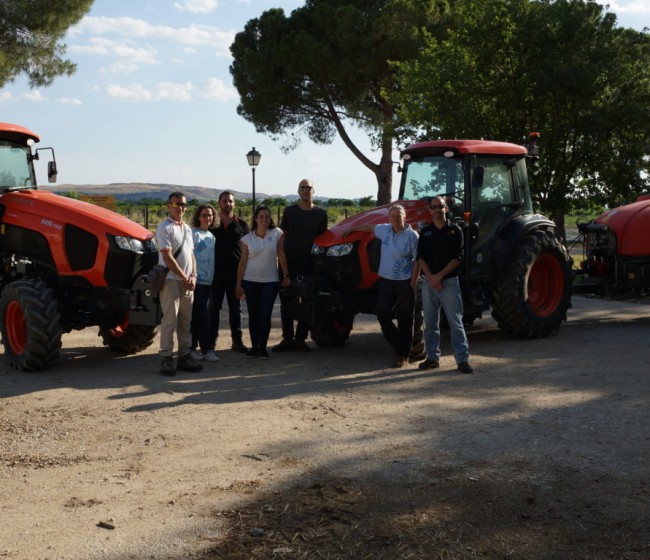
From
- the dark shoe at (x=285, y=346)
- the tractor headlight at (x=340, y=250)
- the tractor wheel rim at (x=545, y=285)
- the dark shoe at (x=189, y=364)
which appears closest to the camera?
the dark shoe at (x=189, y=364)

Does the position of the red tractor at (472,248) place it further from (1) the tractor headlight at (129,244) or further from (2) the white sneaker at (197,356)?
(1) the tractor headlight at (129,244)

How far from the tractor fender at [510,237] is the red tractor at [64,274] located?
3.81m

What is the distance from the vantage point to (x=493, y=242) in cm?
978

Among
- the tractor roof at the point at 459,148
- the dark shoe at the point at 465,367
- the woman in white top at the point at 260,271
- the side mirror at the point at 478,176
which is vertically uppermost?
the tractor roof at the point at 459,148

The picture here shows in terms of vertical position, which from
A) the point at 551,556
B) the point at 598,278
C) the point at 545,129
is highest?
the point at 545,129

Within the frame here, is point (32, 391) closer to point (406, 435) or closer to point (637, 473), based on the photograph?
point (406, 435)

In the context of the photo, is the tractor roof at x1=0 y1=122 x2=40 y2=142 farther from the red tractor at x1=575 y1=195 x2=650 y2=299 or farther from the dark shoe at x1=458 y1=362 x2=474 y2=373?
the red tractor at x1=575 y1=195 x2=650 y2=299

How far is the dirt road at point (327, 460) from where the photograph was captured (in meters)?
4.09

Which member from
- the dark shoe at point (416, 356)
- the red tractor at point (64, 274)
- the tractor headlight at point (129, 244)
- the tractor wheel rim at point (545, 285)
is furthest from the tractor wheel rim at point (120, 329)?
the tractor wheel rim at point (545, 285)

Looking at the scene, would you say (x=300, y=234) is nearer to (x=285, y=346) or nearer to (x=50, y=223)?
(x=285, y=346)

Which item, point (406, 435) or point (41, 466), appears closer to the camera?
point (41, 466)

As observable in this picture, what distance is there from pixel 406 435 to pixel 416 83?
46.3 feet

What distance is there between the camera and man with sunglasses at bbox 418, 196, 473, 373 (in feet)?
26.1

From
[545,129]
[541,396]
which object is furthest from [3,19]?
[541,396]
